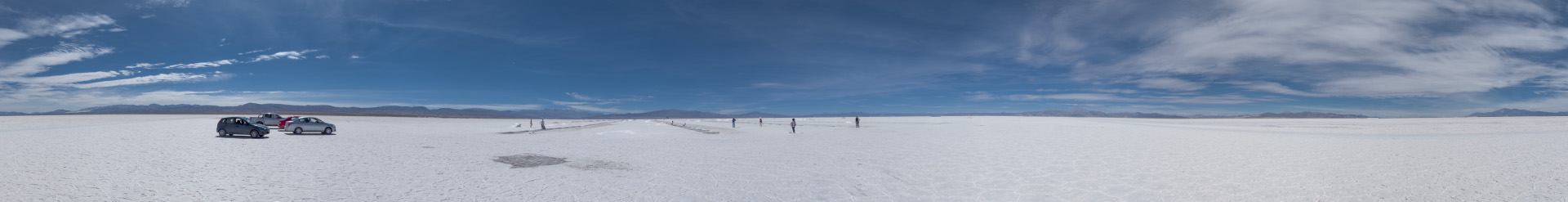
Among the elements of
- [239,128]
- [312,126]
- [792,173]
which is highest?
[312,126]

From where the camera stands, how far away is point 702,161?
16828 millimetres

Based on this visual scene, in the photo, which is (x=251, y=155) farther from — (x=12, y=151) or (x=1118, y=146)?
(x=1118, y=146)

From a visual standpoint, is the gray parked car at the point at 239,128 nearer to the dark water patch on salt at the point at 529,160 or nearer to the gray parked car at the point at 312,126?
the gray parked car at the point at 312,126

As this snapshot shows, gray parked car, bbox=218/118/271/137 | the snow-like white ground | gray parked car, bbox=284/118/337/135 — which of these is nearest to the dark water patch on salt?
the snow-like white ground

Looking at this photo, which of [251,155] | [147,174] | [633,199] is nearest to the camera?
[633,199]

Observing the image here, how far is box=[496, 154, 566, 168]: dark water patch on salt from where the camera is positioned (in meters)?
16.0

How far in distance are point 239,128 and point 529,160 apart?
22.0 m

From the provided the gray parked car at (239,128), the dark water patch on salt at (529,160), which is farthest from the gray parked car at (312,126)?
the dark water patch on salt at (529,160)

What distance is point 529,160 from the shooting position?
17266 mm

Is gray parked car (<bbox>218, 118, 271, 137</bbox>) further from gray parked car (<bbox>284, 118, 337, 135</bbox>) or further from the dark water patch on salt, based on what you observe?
the dark water patch on salt

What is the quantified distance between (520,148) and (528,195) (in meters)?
13.1

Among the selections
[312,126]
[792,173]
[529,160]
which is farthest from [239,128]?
[792,173]

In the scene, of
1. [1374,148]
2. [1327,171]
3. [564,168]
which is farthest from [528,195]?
[1374,148]

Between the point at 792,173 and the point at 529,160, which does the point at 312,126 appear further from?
the point at 792,173
